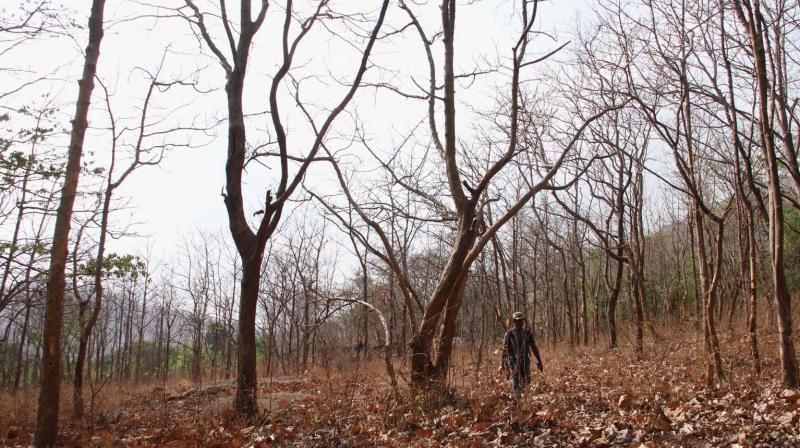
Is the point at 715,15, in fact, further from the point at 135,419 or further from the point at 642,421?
the point at 135,419

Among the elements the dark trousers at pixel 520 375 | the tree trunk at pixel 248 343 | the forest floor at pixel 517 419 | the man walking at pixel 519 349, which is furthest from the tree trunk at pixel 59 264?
the man walking at pixel 519 349

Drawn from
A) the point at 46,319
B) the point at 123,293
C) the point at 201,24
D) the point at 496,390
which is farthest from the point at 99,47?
the point at 123,293

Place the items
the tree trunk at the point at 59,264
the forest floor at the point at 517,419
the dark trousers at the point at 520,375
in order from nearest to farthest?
the forest floor at the point at 517,419
the tree trunk at the point at 59,264
the dark trousers at the point at 520,375

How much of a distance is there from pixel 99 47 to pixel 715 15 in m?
8.75

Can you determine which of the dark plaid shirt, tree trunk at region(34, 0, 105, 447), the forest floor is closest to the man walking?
the dark plaid shirt

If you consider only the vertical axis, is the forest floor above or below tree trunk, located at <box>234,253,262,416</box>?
below

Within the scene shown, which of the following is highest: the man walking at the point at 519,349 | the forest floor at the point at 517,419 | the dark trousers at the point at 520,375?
the man walking at the point at 519,349

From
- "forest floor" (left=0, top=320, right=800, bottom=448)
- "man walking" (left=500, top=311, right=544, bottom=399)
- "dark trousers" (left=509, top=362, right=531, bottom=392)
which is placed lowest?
"forest floor" (left=0, top=320, right=800, bottom=448)

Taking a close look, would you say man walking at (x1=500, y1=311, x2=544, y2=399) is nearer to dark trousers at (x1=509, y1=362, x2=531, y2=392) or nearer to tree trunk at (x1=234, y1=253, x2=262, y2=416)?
dark trousers at (x1=509, y1=362, x2=531, y2=392)

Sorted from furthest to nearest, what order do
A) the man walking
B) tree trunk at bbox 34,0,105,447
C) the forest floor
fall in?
the man walking
tree trunk at bbox 34,0,105,447
the forest floor

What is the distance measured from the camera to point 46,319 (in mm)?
6344

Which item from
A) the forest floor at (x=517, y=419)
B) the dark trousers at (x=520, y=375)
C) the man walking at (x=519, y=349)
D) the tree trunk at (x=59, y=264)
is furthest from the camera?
the man walking at (x=519, y=349)

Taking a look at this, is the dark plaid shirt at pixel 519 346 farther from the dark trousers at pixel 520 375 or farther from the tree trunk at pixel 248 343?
the tree trunk at pixel 248 343

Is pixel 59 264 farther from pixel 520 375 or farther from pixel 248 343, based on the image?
pixel 520 375
